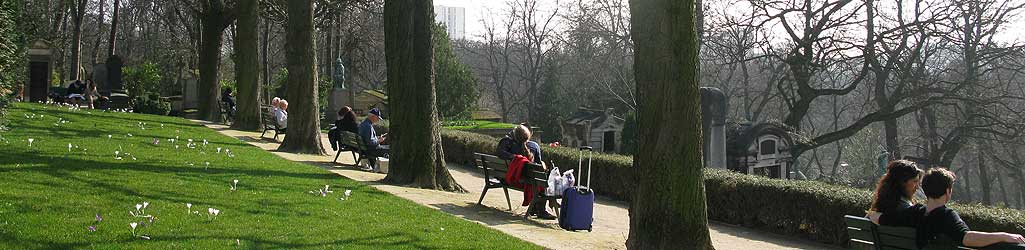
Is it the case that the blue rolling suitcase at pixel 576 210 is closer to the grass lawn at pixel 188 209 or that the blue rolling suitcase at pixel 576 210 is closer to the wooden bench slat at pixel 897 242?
the grass lawn at pixel 188 209

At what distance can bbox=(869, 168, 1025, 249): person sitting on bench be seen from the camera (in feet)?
18.2

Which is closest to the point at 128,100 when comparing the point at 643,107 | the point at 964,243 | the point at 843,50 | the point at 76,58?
the point at 76,58

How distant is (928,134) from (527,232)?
783 inches

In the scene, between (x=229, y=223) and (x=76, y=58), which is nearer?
(x=229, y=223)

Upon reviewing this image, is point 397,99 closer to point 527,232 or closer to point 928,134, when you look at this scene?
point 527,232

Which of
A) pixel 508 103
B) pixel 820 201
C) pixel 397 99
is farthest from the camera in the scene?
pixel 508 103

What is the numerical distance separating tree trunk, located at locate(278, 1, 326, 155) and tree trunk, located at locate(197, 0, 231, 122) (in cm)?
1013

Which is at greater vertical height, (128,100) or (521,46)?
(521,46)

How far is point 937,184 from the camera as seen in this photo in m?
5.75

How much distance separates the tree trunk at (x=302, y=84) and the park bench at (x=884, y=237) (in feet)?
42.8

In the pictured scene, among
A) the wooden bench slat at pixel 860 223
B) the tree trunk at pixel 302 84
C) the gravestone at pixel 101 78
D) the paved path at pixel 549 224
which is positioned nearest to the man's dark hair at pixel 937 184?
the wooden bench slat at pixel 860 223

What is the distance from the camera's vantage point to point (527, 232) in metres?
9.37

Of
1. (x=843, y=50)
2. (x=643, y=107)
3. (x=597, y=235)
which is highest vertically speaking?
(x=843, y=50)

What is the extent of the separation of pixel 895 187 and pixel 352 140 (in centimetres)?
1105
